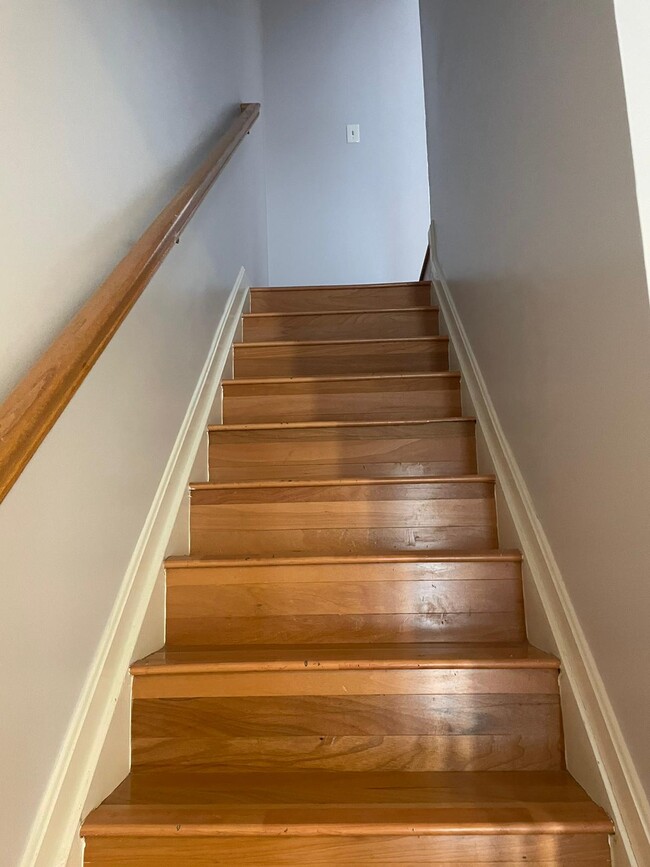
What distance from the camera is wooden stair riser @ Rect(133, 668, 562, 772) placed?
4.01 ft

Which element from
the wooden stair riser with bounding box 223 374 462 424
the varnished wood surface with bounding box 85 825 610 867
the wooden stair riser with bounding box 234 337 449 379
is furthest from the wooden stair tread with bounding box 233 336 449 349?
the varnished wood surface with bounding box 85 825 610 867

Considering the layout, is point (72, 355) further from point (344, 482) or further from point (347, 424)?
point (347, 424)

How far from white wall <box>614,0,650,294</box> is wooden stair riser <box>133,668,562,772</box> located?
85 centimetres

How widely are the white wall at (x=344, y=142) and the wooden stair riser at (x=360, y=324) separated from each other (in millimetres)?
1505

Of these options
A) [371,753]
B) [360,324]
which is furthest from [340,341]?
[371,753]

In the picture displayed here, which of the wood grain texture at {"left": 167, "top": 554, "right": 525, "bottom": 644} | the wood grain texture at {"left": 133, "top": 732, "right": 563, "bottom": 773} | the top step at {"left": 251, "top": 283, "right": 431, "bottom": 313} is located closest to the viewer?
the wood grain texture at {"left": 133, "top": 732, "right": 563, "bottom": 773}

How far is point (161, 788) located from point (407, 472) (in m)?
1.13

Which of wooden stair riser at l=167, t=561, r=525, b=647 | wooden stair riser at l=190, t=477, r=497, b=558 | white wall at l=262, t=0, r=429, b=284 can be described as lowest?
wooden stair riser at l=167, t=561, r=525, b=647

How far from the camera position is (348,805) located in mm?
1073

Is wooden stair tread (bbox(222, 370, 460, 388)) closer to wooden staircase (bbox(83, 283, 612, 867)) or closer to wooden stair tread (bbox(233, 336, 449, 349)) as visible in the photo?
wooden staircase (bbox(83, 283, 612, 867))

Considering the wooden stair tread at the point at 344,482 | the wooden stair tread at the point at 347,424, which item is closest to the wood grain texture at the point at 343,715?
the wooden stair tread at the point at 344,482

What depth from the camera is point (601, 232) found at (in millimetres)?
1029

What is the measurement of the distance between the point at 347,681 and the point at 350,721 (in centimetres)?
7

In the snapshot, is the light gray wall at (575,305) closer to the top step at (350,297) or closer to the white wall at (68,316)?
the white wall at (68,316)
